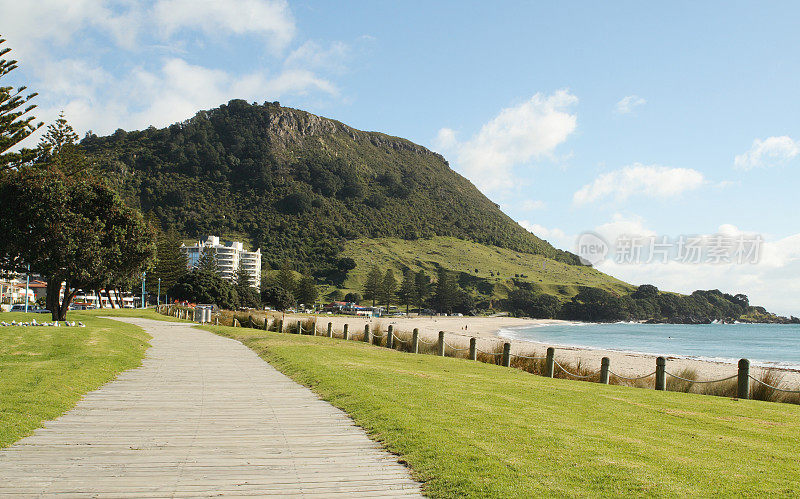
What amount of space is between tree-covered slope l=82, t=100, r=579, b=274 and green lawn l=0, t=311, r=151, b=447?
12680cm

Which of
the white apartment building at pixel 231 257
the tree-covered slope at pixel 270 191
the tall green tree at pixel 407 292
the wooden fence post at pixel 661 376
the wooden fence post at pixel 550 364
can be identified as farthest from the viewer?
the tree-covered slope at pixel 270 191

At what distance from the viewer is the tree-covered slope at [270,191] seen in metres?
153

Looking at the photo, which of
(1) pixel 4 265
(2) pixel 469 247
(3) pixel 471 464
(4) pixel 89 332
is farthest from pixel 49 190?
(2) pixel 469 247

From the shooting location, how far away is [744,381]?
1288 cm

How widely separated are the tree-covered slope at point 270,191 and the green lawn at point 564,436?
135 meters

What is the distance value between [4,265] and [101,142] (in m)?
154

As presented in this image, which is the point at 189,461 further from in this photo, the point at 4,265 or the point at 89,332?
the point at 4,265

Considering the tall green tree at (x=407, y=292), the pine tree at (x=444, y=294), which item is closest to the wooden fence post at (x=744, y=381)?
the tall green tree at (x=407, y=292)

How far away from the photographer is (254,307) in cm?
9131

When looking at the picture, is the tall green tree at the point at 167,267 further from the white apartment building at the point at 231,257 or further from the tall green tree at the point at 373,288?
the white apartment building at the point at 231,257

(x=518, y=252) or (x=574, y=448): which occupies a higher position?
(x=518, y=252)

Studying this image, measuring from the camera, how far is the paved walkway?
4.62m

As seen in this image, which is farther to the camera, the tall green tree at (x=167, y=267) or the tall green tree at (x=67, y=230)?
the tall green tree at (x=167, y=267)

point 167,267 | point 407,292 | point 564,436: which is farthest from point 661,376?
point 407,292
